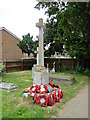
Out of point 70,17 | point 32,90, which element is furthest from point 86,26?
point 32,90

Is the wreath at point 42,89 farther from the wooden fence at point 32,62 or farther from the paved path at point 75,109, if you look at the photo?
the wooden fence at point 32,62

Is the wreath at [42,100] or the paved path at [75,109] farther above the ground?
the wreath at [42,100]

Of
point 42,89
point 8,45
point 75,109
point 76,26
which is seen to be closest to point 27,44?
Result: point 8,45

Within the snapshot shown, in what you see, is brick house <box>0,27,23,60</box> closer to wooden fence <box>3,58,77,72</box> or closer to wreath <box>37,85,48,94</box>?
wooden fence <box>3,58,77,72</box>

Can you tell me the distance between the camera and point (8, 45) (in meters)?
20.9

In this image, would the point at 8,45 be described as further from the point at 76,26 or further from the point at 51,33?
the point at 76,26

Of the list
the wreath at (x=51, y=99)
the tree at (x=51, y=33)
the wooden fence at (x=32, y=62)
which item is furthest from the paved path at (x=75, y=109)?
the wooden fence at (x=32, y=62)

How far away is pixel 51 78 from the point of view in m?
9.30

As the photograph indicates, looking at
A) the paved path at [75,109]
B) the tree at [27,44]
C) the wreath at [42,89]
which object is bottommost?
the paved path at [75,109]

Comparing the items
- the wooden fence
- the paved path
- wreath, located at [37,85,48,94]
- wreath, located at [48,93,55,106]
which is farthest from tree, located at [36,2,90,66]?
wreath, located at [48,93,55,106]

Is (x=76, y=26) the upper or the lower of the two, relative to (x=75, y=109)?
upper

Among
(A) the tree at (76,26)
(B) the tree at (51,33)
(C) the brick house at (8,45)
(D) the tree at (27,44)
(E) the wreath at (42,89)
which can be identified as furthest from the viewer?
(C) the brick house at (8,45)

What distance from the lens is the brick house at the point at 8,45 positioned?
65.5ft

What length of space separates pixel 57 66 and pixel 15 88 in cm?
1150
